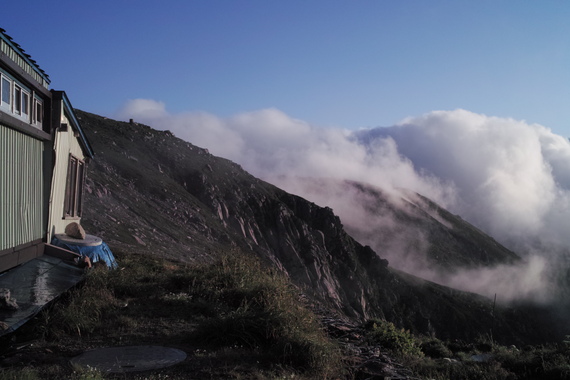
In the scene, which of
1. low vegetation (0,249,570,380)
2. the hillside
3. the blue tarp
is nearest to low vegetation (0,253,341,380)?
low vegetation (0,249,570,380)

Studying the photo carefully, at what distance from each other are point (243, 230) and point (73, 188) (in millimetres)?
44440

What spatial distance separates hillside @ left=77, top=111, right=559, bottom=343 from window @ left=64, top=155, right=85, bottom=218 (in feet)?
21.3

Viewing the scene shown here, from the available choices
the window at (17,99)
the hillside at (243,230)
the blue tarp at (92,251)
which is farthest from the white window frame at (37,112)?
the hillside at (243,230)

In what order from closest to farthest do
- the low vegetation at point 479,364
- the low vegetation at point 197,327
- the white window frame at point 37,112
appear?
the low vegetation at point 197,327, the low vegetation at point 479,364, the white window frame at point 37,112

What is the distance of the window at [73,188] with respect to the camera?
42.7 ft

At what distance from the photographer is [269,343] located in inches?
272

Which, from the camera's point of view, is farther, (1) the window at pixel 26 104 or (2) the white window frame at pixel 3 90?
(1) the window at pixel 26 104

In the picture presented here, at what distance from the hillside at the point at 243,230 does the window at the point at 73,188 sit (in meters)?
6.49

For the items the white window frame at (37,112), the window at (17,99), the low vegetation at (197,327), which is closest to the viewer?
the low vegetation at (197,327)

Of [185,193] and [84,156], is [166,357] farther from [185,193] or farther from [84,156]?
[185,193]

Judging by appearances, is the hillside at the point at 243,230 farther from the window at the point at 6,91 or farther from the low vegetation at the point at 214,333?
the window at the point at 6,91

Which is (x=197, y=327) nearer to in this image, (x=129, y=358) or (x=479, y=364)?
(x=129, y=358)

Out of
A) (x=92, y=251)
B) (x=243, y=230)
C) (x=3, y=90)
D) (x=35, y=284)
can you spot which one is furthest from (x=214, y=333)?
(x=243, y=230)

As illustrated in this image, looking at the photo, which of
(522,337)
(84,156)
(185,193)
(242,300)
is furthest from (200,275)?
(522,337)
